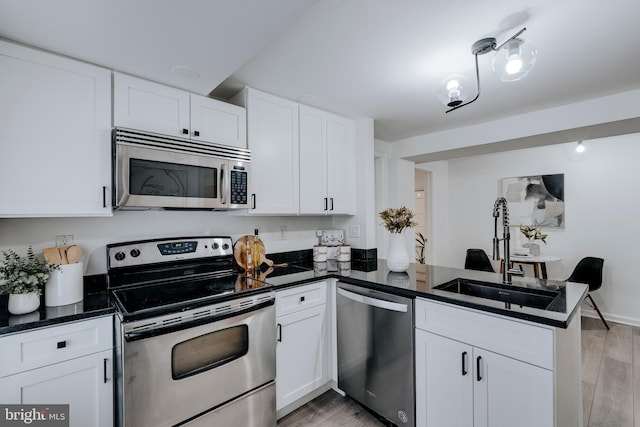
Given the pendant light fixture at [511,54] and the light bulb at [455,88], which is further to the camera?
the light bulb at [455,88]

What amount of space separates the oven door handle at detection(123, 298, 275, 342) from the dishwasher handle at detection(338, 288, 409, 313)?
601 mm

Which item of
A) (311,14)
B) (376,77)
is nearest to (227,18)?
(311,14)

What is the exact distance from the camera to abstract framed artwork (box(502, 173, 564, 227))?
13.3 feet

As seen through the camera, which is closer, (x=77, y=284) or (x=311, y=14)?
(x=311, y=14)

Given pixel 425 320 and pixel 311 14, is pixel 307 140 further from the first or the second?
pixel 425 320

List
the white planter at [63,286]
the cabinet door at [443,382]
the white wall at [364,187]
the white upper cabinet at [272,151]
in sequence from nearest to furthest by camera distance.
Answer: the white planter at [63,286] → the cabinet door at [443,382] → the white upper cabinet at [272,151] → the white wall at [364,187]

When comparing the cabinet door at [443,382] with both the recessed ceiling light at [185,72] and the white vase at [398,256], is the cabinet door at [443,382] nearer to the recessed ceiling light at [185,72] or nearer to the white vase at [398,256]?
the white vase at [398,256]

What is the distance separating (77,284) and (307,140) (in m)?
1.76

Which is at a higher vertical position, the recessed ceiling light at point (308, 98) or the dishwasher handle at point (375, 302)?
the recessed ceiling light at point (308, 98)

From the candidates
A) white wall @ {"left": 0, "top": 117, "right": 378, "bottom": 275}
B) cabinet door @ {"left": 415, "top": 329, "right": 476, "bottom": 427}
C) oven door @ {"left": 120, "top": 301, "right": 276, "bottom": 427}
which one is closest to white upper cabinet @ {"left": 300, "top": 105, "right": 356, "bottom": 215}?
white wall @ {"left": 0, "top": 117, "right": 378, "bottom": 275}

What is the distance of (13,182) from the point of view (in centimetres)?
138

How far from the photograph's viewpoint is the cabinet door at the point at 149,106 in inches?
64.8

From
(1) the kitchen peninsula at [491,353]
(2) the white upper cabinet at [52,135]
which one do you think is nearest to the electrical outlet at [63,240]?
(2) the white upper cabinet at [52,135]

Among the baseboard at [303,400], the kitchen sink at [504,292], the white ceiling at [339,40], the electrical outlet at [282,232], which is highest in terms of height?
the white ceiling at [339,40]
